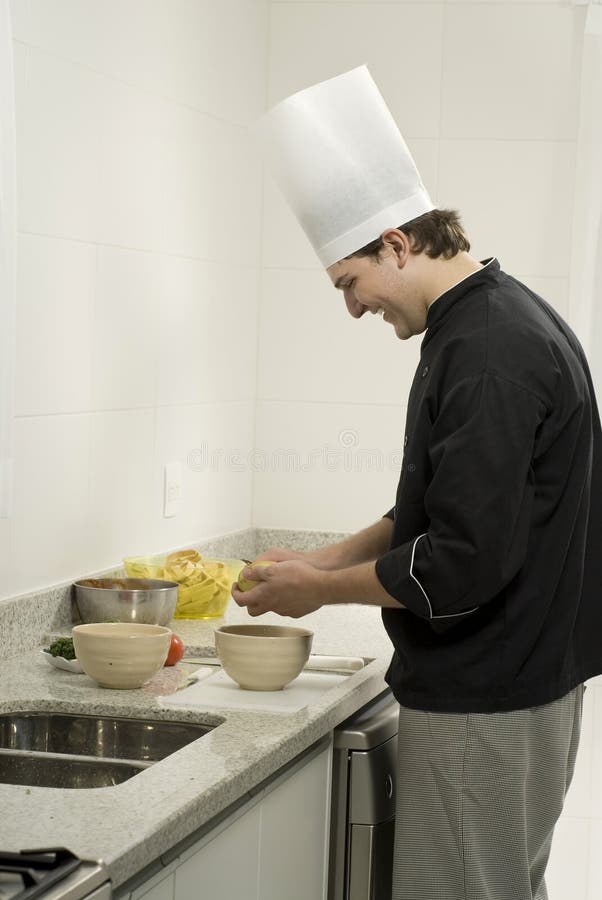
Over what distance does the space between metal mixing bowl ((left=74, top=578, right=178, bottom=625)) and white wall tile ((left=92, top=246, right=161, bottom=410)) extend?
1.13ft

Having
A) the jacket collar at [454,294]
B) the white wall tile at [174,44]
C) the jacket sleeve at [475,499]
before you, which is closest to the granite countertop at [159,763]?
the jacket sleeve at [475,499]

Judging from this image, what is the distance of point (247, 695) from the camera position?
1.83 metres

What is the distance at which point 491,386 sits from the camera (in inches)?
61.8

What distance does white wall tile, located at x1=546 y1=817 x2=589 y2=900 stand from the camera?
305 cm

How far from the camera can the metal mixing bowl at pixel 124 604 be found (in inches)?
85.4

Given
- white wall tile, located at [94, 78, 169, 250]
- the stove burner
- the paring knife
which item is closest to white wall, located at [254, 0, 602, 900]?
white wall tile, located at [94, 78, 169, 250]

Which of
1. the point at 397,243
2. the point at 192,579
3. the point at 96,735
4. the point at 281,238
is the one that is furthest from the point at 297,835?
the point at 281,238

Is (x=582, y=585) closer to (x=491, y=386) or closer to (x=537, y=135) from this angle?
(x=491, y=386)

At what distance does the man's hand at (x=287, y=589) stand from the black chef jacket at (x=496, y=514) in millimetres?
110

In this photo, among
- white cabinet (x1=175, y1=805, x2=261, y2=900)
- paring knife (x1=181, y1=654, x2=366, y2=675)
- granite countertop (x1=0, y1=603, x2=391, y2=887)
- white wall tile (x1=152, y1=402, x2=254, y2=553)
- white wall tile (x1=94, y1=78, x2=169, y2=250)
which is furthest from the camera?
white wall tile (x1=152, y1=402, x2=254, y2=553)

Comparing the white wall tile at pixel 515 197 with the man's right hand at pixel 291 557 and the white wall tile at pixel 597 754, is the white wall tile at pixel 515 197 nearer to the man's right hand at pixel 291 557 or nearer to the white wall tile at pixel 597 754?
the white wall tile at pixel 597 754

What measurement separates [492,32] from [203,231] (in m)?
0.90

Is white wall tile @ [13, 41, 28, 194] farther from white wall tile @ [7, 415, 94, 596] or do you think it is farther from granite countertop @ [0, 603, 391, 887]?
granite countertop @ [0, 603, 391, 887]

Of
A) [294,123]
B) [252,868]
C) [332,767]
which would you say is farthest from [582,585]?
[294,123]
